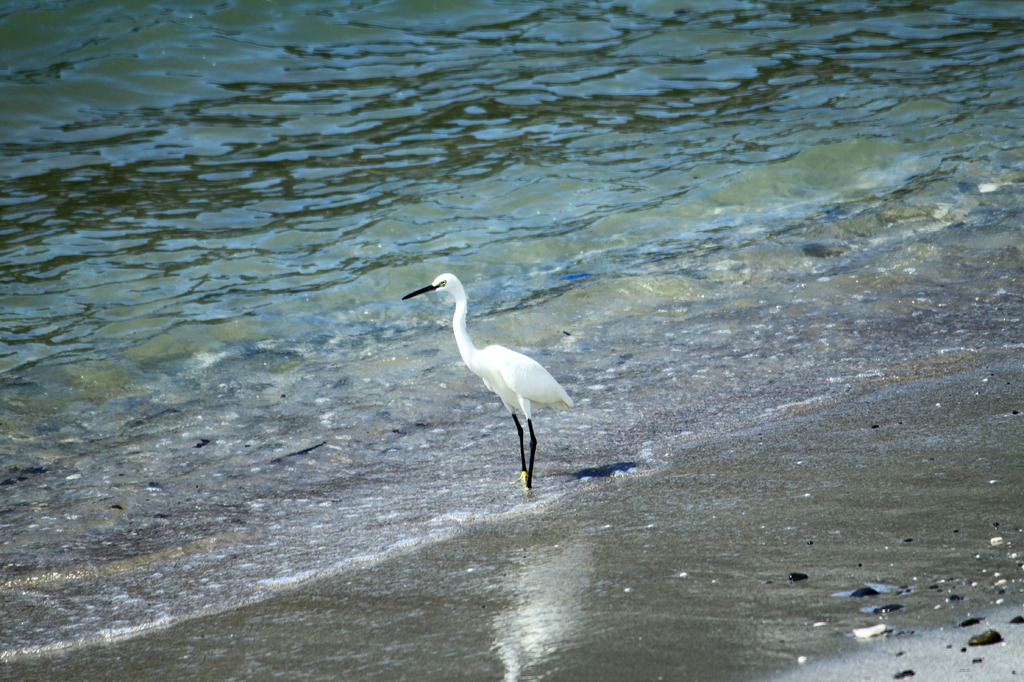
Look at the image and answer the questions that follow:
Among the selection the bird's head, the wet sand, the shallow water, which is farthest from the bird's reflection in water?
the bird's head

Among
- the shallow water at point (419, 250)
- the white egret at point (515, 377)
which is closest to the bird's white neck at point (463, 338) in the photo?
the white egret at point (515, 377)

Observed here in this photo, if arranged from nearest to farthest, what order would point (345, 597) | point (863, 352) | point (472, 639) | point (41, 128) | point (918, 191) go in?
point (472, 639) → point (345, 597) → point (863, 352) → point (918, 191) → point (41, 128)

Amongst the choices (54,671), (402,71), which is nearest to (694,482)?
(54,671)

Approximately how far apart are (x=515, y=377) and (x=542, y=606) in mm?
1619

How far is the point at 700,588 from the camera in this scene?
319 cm

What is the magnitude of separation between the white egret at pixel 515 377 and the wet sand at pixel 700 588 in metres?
0.52

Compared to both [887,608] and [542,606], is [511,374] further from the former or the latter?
[887,608]

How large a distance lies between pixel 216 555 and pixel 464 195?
6.23 metres

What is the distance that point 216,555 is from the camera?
408 cm

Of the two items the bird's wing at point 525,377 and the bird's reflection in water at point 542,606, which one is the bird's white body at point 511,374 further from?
the bird's reflection in water at point 542,606

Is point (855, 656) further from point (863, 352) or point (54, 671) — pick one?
point (863, 352)

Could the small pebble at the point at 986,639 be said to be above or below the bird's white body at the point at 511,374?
above

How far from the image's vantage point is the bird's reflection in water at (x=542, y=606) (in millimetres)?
2938

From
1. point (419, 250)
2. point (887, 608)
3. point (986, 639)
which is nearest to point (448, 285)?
point (887, 608)
